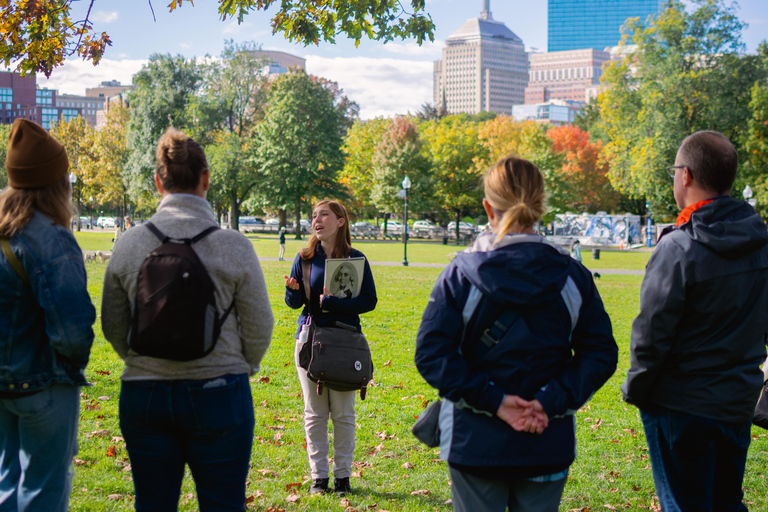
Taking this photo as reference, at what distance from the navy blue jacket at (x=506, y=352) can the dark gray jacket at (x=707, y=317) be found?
571 millimetres

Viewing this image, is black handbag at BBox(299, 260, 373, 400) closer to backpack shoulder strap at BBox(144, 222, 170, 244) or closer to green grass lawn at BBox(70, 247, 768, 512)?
green grass lawn at BBox(70, 247, 768, 512)

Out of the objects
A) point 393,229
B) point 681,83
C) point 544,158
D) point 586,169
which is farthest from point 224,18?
point 586,169

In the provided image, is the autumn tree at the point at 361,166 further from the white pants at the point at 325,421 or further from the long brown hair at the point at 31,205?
the long brown hair at the point at 31,205

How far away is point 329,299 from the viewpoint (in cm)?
448

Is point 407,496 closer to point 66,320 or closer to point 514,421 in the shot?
point 514,421

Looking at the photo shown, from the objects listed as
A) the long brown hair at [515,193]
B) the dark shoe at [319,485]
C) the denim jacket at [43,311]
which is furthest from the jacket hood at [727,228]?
the dark shoe at [319,485]

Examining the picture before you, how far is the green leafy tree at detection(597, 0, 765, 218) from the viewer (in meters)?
40.8

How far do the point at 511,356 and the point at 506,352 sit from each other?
0.08 ft

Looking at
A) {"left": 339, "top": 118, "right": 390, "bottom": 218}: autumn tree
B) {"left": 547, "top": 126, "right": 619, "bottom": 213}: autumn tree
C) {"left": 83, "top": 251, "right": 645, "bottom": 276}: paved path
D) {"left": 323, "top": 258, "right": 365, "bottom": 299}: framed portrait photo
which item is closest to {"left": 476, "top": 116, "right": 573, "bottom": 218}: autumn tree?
{"left": 339, "top": 118, "right": 390, "bottom": 218}: autumn tree

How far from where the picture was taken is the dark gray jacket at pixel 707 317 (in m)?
2.89

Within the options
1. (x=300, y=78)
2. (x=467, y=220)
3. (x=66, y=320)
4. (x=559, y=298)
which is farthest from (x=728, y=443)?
(x=467, y=220)

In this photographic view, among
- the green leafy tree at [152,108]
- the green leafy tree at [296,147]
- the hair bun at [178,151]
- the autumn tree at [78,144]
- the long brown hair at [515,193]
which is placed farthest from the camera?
the autumn tree at [78,144]

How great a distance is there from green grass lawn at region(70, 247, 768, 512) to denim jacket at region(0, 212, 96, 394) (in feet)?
7.08

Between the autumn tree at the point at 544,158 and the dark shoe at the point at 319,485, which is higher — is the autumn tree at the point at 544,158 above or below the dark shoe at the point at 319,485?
above
